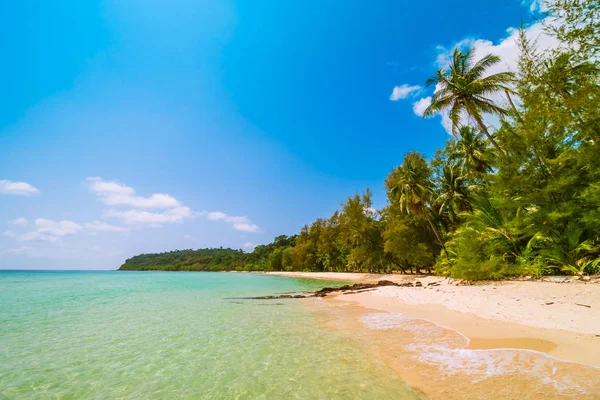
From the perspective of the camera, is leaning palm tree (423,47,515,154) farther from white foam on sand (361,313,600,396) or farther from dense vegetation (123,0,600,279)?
white foam on sand (361,313,600,396)

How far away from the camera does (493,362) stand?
15.4ft

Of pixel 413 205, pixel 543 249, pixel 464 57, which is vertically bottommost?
pixel 543 249

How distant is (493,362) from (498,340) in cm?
135

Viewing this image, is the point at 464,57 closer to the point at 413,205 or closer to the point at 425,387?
the point at 413,205

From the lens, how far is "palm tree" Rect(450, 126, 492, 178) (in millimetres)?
25900

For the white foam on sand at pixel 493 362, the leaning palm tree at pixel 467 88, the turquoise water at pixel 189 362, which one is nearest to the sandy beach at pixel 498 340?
the white foam on sand at pixel 493 362

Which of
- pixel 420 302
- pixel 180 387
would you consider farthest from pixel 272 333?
pixel 420 302

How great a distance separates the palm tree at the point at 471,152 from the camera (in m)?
25.9

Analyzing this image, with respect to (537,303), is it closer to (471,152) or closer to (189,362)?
(189,362)

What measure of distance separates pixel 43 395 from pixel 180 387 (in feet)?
7.44

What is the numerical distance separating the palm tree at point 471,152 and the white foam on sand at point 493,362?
2311 centimetres

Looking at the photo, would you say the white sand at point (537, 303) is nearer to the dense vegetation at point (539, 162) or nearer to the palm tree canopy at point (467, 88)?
the dense vegetation at point (539, 162)

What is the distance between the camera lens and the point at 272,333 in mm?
8320

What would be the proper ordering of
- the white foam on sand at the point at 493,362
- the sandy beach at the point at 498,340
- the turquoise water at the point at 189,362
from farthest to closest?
1. the turquoise water at the point at 189,362
2. the sandy beach at the point at 498,340
3. the white foam on sand at the point at 493,362
